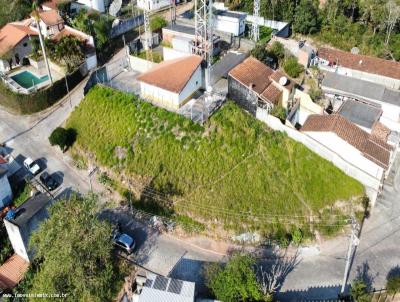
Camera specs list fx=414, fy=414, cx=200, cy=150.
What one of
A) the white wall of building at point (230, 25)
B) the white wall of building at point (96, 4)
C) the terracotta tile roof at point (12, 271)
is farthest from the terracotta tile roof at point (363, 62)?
the terracotta tile roof at point (12, 271)

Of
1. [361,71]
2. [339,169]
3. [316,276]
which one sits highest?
[361,71]

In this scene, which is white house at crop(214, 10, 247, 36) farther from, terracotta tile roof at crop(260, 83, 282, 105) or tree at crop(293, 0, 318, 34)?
terracotta tile roof at crop(260, 83, 282, 105)

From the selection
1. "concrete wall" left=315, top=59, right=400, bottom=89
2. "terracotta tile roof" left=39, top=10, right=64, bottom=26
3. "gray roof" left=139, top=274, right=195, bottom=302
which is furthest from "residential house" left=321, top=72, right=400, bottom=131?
"terracotta tile roof" left=39, top=10, right=64, bottom=26

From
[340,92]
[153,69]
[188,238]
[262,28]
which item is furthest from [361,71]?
[188,238]

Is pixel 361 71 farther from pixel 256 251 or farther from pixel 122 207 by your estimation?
pixel 122 207

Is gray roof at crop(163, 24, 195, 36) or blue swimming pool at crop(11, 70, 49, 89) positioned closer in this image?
gray roof at crop(163, 24, 195, 36)

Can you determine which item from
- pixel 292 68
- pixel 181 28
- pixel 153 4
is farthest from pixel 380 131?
pixel 153 4

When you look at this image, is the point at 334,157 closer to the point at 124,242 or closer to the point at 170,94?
the point at 170,94
